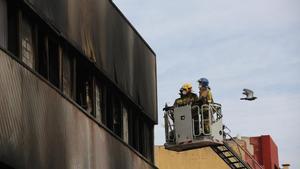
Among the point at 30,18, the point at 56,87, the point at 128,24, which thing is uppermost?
the point at 128,24

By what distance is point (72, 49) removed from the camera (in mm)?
20875

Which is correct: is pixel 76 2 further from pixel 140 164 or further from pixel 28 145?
pixel 140 164

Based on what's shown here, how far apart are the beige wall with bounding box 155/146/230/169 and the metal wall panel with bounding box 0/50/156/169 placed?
29143 mm

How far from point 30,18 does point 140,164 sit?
8.93 metres

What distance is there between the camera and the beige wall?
5078cm

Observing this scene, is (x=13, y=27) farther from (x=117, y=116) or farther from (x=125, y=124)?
(x=125, y=124)

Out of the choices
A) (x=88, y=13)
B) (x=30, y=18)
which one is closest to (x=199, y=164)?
(x=88, y=13)

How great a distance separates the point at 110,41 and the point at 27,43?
18.6 ft

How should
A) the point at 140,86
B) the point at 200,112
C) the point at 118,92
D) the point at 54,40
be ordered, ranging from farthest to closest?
the point at 200,112
the point at 140,86
the point at 118,92
the point at 54,40

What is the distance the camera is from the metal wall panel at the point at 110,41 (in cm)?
1978

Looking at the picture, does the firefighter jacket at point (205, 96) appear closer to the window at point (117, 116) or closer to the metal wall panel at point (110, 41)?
the metal wall panel at point (110, 41)

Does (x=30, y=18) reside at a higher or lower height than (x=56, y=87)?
higher

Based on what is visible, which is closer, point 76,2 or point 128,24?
point 76,2

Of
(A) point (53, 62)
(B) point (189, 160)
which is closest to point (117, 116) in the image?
(A) point (53, 62)
